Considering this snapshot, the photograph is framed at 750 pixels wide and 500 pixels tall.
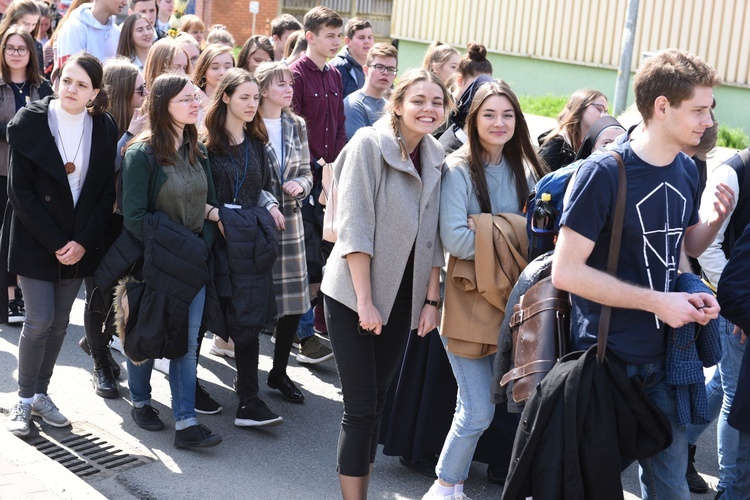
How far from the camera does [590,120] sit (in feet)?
18.3

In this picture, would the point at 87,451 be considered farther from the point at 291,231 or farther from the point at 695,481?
the point at 695,481

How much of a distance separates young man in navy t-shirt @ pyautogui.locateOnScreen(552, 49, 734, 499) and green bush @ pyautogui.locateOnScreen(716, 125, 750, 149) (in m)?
12.6

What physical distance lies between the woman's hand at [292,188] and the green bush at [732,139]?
1115 cm

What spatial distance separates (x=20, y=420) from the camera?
4.95 metres

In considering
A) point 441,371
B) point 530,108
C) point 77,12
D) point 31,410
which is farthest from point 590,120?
point 530,108

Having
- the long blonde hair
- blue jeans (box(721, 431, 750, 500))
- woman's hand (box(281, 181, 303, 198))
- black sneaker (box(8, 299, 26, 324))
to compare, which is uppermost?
the long blonde hair

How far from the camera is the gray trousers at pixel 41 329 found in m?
4.96

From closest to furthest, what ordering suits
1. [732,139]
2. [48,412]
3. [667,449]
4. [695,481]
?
[667,449]
[695,481]
[48,412]
[732,139]

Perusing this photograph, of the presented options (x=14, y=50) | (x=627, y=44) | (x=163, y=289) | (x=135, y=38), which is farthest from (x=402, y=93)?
(x=627, y=44)

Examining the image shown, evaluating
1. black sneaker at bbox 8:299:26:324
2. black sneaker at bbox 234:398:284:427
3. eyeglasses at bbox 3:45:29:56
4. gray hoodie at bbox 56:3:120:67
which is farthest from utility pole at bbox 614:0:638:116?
black sneaker at bbox 234:398:284:427

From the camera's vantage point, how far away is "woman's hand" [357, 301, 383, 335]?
398cm

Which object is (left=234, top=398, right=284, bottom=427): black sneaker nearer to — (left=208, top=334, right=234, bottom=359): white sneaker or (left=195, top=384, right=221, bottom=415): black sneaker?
(left=195, top=384, right=221, bottom=415): black sneaker

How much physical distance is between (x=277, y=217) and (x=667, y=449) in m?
2.68

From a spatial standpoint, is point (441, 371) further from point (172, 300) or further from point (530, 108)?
point (530, 108)
